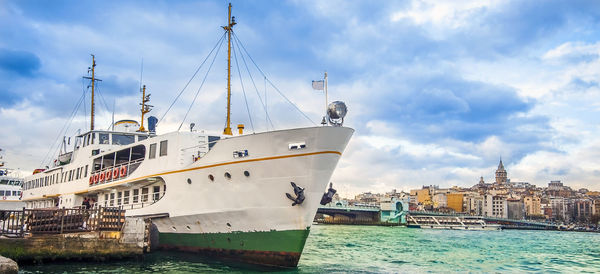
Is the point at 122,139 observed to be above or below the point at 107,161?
above

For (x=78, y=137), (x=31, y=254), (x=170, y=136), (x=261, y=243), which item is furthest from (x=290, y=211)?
(x=78, y=137)

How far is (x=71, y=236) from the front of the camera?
18.1 m

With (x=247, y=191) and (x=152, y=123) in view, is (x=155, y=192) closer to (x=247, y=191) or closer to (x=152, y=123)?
(x=247, y=191)

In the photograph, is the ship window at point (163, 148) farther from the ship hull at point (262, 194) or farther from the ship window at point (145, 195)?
the ship window at point (145, 195)

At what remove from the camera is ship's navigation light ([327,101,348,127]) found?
16828 mm

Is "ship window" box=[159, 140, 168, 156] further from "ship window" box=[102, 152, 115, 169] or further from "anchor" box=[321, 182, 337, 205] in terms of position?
"anchor" box=[321, 182, 337, 205]

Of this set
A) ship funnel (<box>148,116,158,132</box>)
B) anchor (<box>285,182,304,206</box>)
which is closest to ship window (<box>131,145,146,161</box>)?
ship funnel (<box>148,116,158,132</box>)

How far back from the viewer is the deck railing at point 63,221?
18.4 metres

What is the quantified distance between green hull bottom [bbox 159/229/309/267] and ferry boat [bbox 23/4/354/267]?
→ 0.04 m

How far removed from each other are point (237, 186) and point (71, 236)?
675 cm

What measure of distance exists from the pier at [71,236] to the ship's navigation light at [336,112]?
889 centimetres

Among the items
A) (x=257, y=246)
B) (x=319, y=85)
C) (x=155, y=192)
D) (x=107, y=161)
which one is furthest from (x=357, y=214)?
(x=319, y=85)

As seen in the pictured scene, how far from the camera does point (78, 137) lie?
30141 mm

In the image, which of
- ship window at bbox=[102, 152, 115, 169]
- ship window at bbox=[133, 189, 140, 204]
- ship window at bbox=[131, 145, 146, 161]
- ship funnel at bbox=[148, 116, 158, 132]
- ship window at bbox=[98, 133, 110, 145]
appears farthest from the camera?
ship funnel at bbox=[148, 116, 158, 132]
